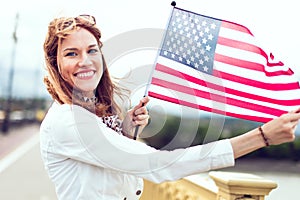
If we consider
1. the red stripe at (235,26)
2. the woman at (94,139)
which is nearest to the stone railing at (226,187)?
the woman at (94,139)

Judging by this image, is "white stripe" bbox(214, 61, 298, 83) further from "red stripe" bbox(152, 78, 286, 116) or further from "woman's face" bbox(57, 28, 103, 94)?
"woman's face" bbox(57, 28, 103, 94)

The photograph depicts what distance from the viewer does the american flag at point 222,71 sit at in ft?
4.76

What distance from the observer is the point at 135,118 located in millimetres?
1592

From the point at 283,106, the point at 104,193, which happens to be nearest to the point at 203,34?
the point at 283,106

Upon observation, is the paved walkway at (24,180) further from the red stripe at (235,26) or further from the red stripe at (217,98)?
the red stripe at (235,26)

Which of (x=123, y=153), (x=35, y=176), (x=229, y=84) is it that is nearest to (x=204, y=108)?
(x=229, y=84)

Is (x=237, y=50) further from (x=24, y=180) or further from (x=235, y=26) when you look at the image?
(x=24, y=180)

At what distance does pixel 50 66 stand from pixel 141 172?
378mm

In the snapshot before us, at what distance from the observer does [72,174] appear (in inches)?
53.9

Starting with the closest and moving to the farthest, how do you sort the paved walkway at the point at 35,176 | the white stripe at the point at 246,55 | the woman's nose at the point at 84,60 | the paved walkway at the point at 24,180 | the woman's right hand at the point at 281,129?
the woman's right hand at the point at 281,129
the woman's nose at the point at 84,60
the white stripe at the point at 246,55
the paved walkway at the point at 24,180
the paved walkway at the point at 35,176

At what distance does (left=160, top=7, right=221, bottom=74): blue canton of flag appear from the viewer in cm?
152

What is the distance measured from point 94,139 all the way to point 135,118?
0.31m

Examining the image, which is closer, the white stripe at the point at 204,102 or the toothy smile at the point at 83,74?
the toothy smile at the point at 83,74

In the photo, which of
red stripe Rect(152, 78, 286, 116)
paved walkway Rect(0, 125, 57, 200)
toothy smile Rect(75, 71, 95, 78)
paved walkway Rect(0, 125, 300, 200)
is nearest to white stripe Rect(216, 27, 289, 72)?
red stripe Rect(152, 78, 286, 116)
